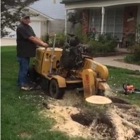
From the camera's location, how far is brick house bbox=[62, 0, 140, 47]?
63.9 ft

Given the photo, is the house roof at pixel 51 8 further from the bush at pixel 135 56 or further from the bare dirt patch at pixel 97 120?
the bare dirt patch at pixel 97 120

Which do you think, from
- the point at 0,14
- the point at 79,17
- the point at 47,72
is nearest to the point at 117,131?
the point at 47,72

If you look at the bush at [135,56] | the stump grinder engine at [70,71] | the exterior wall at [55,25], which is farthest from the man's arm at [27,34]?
the exterior wall at [55,25]

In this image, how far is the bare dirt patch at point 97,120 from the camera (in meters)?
4.97

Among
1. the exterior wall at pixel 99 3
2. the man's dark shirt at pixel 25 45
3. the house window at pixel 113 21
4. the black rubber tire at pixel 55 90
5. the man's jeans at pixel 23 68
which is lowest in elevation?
the black rubber tire at pixel 55 90

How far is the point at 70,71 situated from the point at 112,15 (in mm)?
15375

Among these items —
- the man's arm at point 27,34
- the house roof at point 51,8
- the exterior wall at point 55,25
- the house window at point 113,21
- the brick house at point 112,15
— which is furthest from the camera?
the house roof at point 51,8

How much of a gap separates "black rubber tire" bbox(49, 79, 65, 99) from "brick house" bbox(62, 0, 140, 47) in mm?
11580

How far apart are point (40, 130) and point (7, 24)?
968 cm

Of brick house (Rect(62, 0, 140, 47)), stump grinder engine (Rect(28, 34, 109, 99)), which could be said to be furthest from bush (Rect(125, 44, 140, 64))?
stump grinder engine (Rect(28, 34, 109, 99))

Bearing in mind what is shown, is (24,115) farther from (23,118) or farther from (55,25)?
(55,25)

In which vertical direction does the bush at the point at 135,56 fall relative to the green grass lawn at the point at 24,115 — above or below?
above

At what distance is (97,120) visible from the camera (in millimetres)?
5441

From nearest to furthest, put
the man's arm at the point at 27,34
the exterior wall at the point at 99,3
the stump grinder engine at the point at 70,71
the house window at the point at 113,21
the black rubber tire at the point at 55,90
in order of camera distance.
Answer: the stump grinder engine at the point at 70,71 < the black rubber tire at the point at 55,90 < the man's arm at the point at 27,34 < the exterior wall at the point at 99,3 < the house window at the point at 113,21
